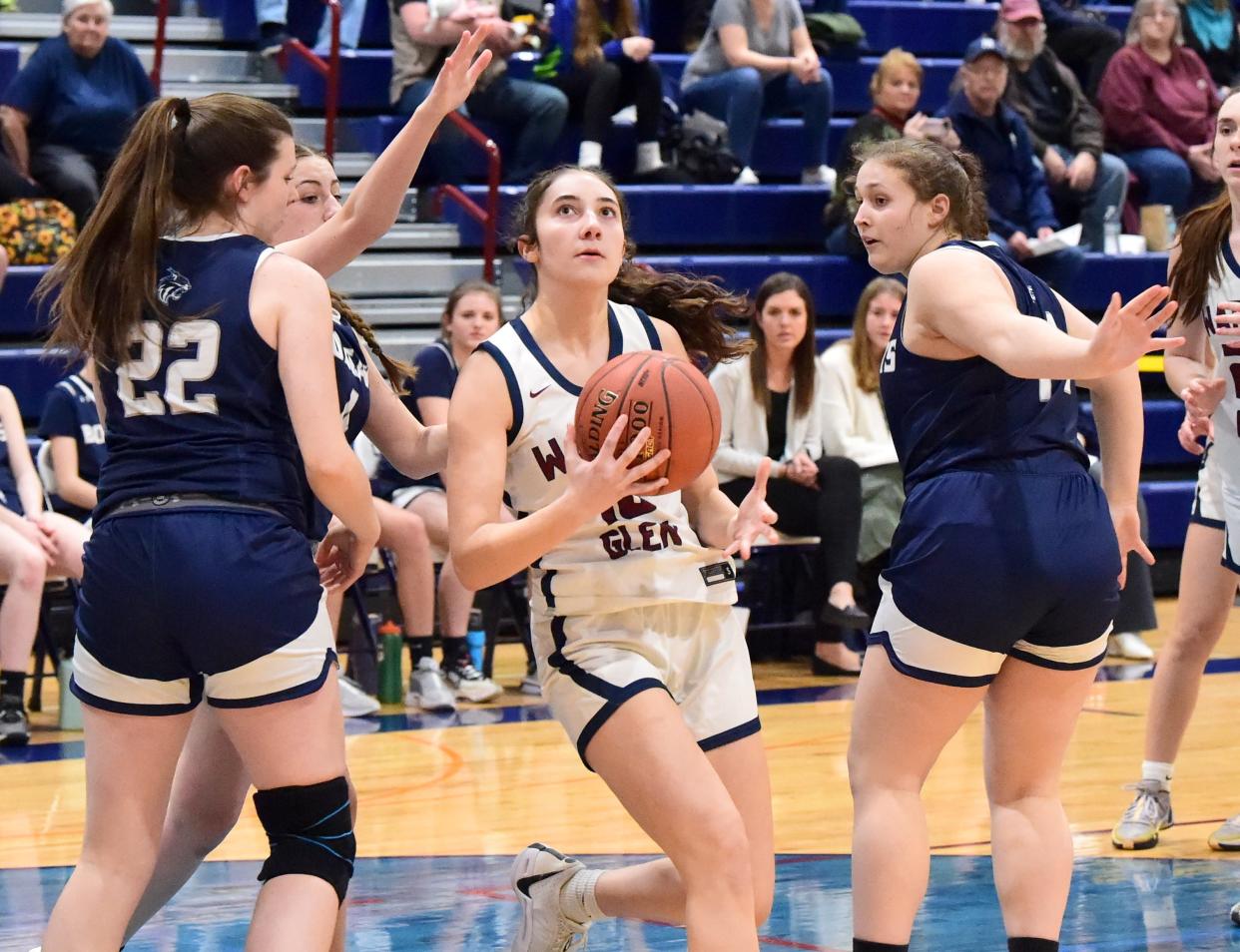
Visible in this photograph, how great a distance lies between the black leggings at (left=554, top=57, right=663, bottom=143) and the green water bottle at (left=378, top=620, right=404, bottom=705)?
12.2 ft

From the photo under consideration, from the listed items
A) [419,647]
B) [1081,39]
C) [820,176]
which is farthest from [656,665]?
[1081,39]

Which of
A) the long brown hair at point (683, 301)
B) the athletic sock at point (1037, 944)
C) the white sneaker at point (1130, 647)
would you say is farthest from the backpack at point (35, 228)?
the athletic sock at point (1037, 944)

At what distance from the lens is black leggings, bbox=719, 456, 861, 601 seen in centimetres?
794

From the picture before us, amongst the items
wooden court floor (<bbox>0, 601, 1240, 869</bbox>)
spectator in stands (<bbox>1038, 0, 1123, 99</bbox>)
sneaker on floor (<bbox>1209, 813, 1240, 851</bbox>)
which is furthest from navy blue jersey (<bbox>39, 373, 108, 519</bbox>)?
spectator in stands (<bbox>1038, 0, 1123, 99</bbox>)

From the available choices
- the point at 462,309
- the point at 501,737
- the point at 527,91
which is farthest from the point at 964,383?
the point at 527,91

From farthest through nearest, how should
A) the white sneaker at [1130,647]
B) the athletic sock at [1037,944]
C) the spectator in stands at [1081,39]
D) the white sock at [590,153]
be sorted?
the spectator in stands at [1081,39] → the white sock at [590,153] → the white sneaker at [1130,647] → the athletic sock at [1037,944]

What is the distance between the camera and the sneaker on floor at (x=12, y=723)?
6.57 meters

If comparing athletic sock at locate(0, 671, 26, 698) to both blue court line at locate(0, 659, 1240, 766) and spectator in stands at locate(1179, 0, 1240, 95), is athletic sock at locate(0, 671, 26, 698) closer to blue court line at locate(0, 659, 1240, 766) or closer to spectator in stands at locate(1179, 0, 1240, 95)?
blue court line at locate(0, 659, 1240, 766)

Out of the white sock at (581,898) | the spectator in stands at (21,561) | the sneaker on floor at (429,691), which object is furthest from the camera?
the sneaker on floor at (429,691)

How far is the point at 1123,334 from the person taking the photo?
9.75 feet

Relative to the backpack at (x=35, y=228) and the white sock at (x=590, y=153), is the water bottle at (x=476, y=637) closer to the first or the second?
the backpack at (x=35, y=228)

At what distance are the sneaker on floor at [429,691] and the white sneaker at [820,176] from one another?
4533 millimetres

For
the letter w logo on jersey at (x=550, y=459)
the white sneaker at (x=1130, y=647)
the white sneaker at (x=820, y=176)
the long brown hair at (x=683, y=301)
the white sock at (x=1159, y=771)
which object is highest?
the long brown hair at (x=683, y=301)

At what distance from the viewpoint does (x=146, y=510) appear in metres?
3.07
